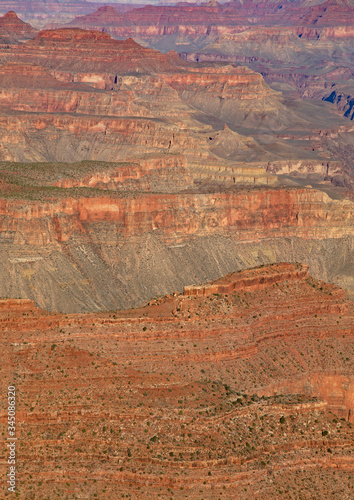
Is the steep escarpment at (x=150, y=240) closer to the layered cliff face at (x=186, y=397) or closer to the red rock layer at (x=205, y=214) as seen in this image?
the red rock layer at (x=205, y=214)

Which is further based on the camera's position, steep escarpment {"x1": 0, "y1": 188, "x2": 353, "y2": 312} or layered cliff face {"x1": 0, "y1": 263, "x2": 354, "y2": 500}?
steep escarpment {"x1": 0, "y1": 188, "x2": 353, "y2": 312}

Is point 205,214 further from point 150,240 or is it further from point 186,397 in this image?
point 186,397

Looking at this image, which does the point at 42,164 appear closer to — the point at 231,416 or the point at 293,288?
the point at 293,288

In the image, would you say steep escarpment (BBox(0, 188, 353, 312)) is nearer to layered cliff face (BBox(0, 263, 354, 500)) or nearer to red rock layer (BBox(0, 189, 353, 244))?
red rock layer (BBox(0, 189, 353, 244))

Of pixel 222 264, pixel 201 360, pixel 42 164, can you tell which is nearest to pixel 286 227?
pixel 222 264

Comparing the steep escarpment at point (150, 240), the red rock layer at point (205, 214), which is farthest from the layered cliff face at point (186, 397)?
the red rock layer at point (205, 214)

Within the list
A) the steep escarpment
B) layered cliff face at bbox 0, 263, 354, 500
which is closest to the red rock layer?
the steep escarpment
